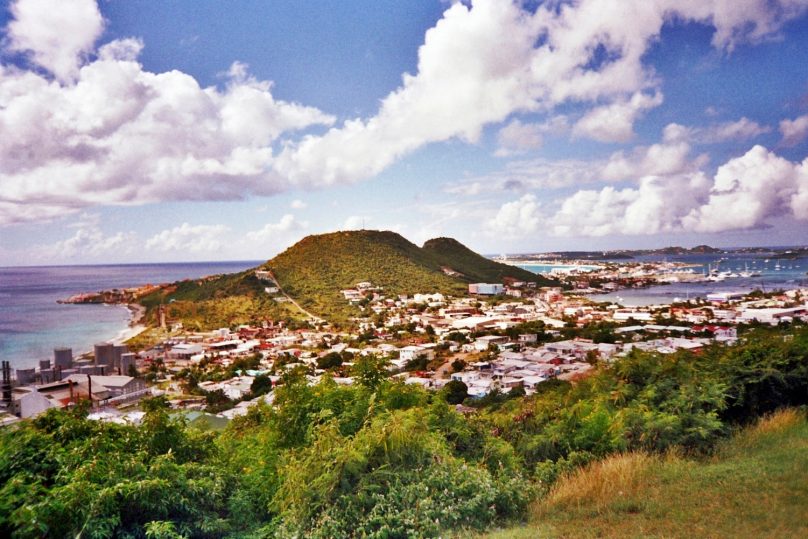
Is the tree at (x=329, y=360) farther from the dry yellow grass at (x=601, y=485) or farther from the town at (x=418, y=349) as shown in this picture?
the dry yellow grass at (x=601, y=485)

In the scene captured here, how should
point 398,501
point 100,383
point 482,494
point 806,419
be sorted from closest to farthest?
point 398,501 → point 482,494 → point 806,419 → point 100,383

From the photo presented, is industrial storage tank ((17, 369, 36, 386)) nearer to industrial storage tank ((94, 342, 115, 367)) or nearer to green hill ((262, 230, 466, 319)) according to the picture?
industrial storage tank ((94, 342, 115, 367))

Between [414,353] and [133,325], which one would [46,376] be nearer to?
[414,353]

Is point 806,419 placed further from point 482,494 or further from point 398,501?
point 398,501

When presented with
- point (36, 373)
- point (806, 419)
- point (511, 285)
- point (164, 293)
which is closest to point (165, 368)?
point (36, 373)

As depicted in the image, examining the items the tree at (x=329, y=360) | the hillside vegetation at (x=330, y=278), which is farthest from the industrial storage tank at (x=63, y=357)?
the tree at (x=329, y=360)

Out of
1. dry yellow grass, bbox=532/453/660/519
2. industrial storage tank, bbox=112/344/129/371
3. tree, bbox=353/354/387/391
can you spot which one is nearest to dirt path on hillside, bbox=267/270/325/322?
industrial storage tank, bbox=112/344/129/371
